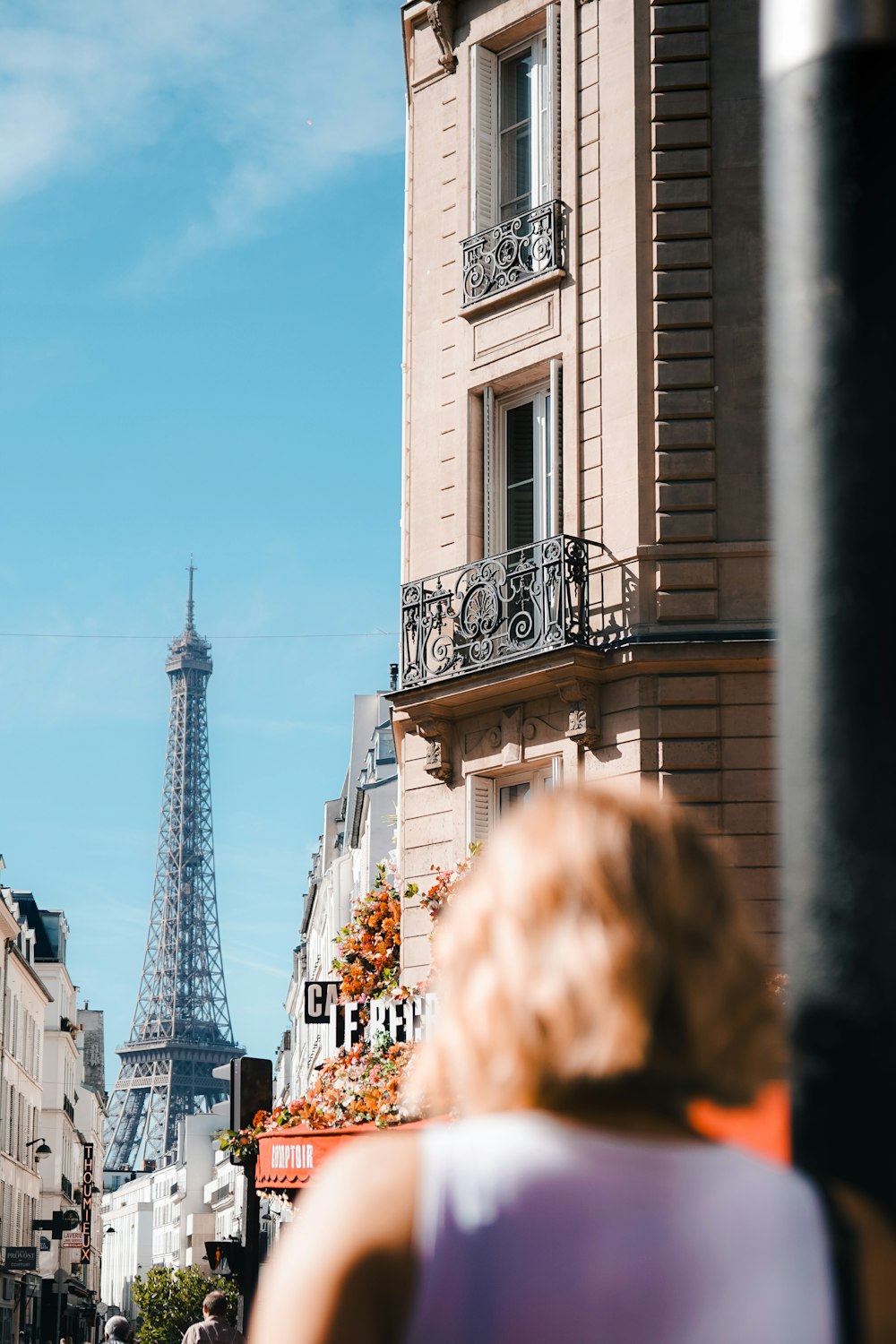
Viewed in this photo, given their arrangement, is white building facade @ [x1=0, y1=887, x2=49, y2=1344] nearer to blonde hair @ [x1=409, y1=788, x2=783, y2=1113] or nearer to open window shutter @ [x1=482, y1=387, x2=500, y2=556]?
open window shutter @ [x1=482, y1=387, x2=500, y2=556]

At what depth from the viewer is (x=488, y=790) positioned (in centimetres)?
1978

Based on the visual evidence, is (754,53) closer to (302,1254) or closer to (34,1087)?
(302,1254)

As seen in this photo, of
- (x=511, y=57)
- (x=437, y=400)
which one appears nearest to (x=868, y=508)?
(x=437, y=400)

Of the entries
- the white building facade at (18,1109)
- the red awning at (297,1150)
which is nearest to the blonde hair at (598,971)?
the red awning at (297,1150)

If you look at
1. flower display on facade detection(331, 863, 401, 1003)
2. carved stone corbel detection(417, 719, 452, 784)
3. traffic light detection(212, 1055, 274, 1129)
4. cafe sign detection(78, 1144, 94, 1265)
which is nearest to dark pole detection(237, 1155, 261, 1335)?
traffic light detection(212, 1055, 274, 1129)

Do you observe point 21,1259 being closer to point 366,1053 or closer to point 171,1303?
point 171,1303

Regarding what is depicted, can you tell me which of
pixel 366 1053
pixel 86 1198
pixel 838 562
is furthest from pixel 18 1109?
pixel 838 562

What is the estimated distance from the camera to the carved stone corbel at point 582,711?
18344 mm

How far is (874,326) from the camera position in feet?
7.16

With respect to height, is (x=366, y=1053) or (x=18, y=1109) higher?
(x=366, y=1053)

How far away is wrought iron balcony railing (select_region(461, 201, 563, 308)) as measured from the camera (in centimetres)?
1983

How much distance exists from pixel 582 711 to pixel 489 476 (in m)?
3.35

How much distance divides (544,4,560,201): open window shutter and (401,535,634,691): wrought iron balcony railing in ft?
13.5

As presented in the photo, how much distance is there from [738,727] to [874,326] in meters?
15.9
